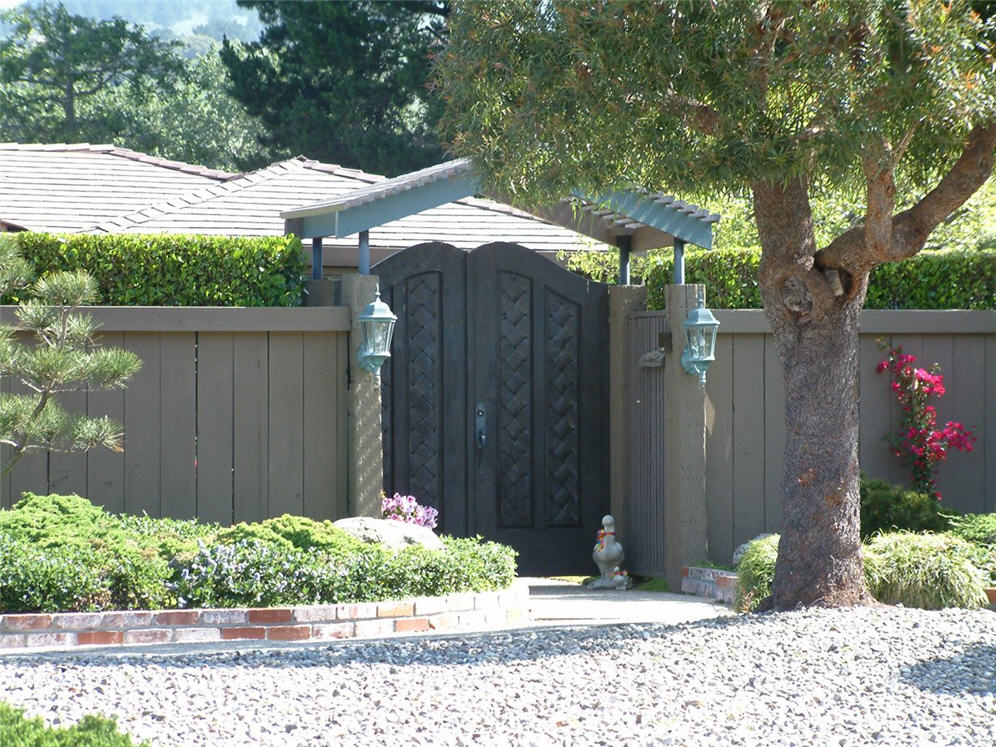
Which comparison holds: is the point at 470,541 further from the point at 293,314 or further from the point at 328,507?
the point at 293,314

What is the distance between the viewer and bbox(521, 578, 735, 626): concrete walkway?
24.1 ft

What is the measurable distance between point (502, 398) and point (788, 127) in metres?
4.17

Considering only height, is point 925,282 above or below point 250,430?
above

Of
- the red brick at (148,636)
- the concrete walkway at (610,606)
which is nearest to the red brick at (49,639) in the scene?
the red brick at (148,636)

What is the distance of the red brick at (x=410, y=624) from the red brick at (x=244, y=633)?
0.73 m

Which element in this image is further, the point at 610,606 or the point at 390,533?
the point at 610,606

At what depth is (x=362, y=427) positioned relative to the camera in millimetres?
8602

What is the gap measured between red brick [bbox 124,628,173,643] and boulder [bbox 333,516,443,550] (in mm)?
1533

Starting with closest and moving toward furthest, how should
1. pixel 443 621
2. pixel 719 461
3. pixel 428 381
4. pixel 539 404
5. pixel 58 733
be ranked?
1. pixel 58 733
2. pixel 443 621
3. pixel 719 461
4. pixel 428 381
5. pixel 539 404

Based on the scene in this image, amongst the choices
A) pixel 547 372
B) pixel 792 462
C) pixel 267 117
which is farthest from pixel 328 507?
pixel 267 117

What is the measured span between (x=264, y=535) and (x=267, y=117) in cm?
1727

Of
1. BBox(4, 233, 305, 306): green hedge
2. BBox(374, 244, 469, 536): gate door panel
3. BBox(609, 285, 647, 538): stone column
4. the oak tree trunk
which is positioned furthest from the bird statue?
the oak tree trunk

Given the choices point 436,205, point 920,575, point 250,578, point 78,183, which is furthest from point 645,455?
point 78,183

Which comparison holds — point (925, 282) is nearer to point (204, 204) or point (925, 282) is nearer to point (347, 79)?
point (204, 204)
